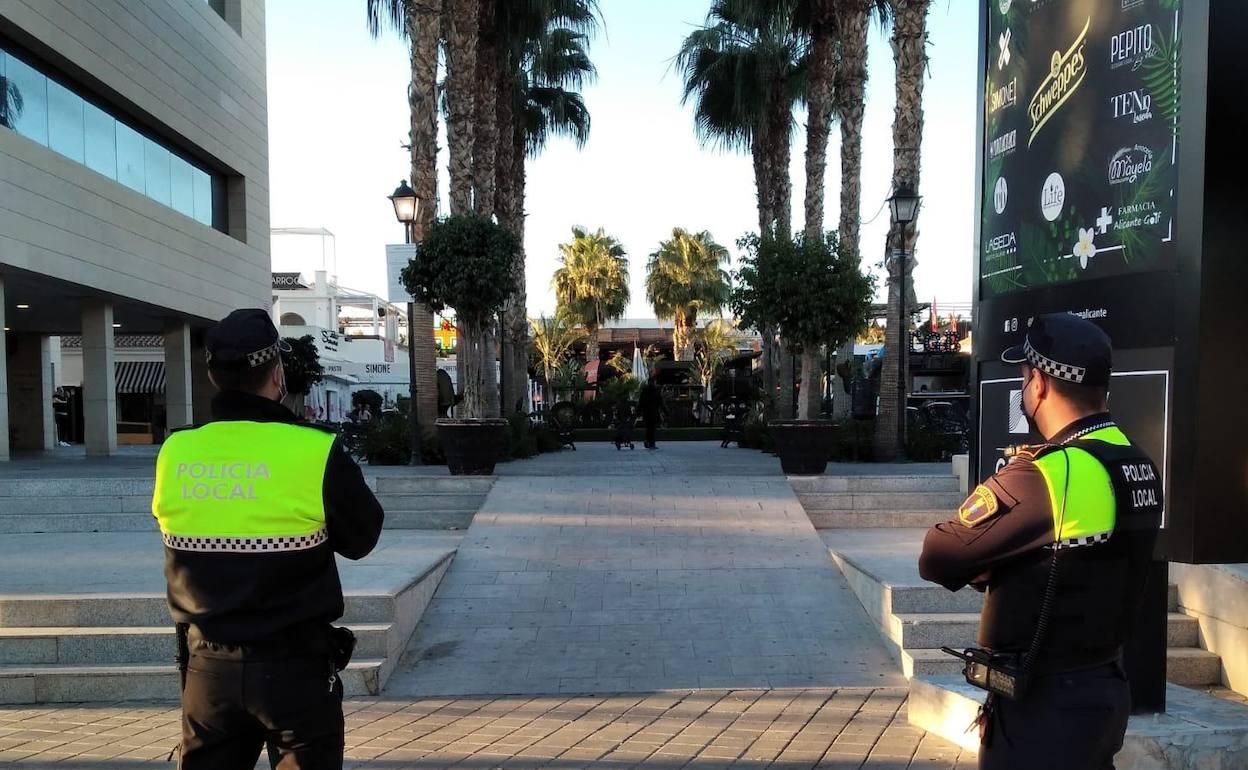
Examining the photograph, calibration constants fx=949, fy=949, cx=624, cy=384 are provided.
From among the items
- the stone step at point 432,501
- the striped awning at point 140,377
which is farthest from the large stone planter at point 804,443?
the striped awning at point 140,377

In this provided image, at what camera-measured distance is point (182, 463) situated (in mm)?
2674

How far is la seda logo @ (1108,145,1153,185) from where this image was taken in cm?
411

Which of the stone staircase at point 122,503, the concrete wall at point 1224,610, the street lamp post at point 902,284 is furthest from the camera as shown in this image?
the street lamp post at point 902,284

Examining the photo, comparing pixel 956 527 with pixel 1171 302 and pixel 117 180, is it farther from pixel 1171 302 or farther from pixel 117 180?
pixel 117 180

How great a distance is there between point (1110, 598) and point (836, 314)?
35.2 feet

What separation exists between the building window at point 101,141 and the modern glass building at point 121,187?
0.03m

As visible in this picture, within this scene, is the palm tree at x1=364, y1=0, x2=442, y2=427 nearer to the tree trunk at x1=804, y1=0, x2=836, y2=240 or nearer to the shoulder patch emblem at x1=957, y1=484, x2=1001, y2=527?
the tree trunk at x1=804, y1=0, x2=836, y2=240

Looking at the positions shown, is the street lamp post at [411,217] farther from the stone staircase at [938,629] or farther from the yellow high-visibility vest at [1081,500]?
the yellow high-visibility vest at [1081,500]

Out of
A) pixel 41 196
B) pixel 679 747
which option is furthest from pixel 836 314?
pixel 41 196

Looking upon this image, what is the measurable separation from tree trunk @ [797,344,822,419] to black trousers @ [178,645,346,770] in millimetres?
10831

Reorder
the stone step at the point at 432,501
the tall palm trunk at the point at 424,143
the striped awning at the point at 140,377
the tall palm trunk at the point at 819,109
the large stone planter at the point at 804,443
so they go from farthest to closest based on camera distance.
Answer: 1. the striped awning at the point at 140,377
2. the tall palm trunk at the point at 819,109
3. the tall palm trunk at the point at 424,143
4. the large stone planter at the point at 804,443
5. the stone step at the point at 432,501

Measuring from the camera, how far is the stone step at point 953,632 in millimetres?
5973

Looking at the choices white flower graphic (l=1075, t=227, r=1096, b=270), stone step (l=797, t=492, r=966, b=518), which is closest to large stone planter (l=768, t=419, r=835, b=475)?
stone step (l=797, t=492, r=966, b=518)

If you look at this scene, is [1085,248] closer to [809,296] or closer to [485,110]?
[809,296]
